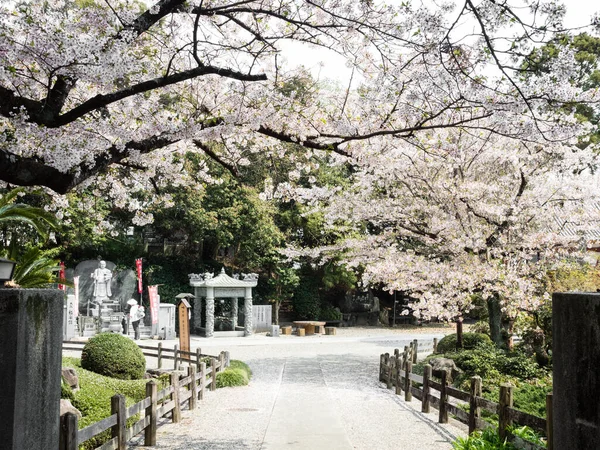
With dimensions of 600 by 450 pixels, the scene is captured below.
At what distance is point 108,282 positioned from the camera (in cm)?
2839

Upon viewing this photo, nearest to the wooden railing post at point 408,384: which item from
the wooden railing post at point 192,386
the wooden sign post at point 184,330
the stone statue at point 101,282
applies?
the wooden railing post at point 192,386

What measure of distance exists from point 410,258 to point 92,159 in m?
10.2

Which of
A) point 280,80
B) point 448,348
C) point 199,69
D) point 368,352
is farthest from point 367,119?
point 368,352

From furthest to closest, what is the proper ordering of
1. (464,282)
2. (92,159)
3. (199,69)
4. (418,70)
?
(464,282)
(418,70)
(92,159)
(199,69)

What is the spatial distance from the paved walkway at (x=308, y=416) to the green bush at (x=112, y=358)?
5.90ft

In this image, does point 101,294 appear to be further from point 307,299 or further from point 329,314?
point 329,314

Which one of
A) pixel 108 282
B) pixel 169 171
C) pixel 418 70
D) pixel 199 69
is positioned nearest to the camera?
pixel 199 69

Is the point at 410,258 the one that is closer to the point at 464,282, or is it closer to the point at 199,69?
the point at 464,282

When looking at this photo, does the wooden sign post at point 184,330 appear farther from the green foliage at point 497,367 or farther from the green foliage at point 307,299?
the green foliage at point 307,299

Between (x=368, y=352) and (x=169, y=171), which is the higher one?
(x=169, y=171)

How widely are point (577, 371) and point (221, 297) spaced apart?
2623 cm

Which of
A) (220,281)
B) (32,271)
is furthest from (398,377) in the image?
(220,281)

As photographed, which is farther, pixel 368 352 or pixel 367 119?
pixel 368 352

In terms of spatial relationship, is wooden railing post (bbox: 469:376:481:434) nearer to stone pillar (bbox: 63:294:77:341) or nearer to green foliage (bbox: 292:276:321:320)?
stone pillar (bbox: 63:294:77:341)
